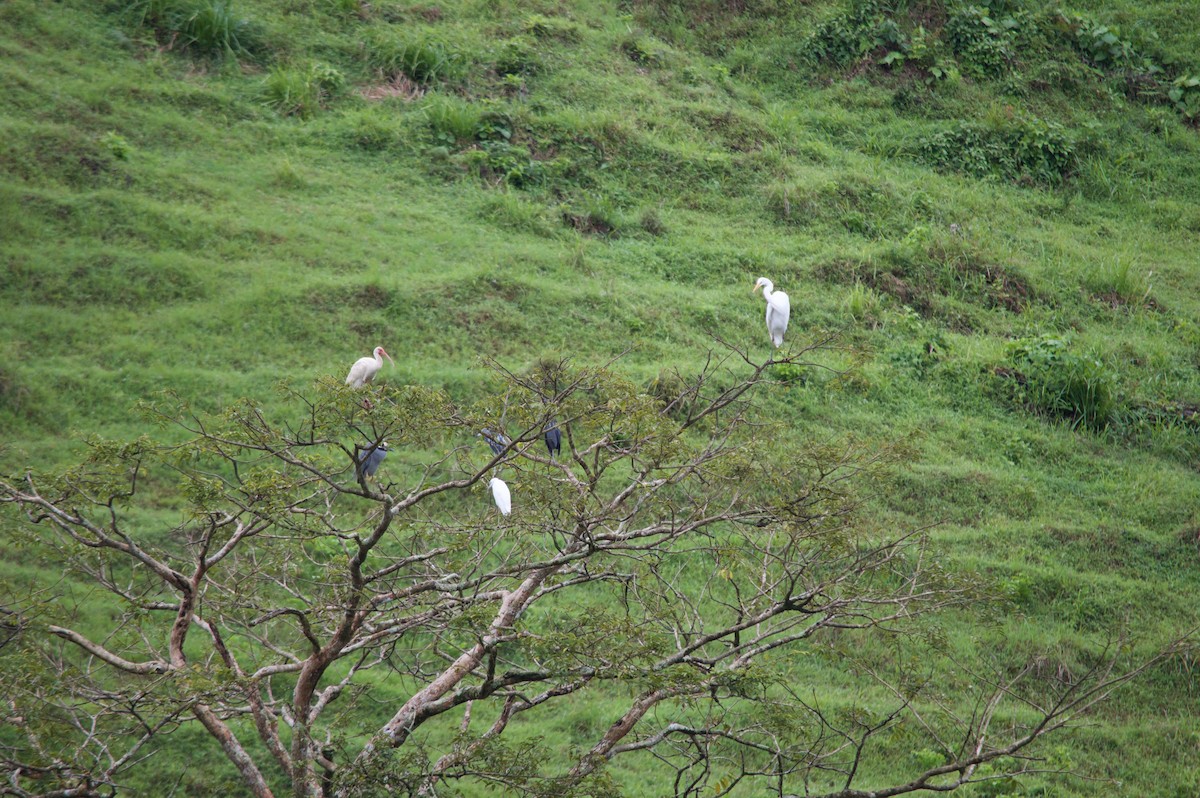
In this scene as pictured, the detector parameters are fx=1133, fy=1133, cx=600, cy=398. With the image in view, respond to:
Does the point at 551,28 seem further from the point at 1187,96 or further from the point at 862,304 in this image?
the point at 1187,96

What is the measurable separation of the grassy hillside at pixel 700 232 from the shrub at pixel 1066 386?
3cm

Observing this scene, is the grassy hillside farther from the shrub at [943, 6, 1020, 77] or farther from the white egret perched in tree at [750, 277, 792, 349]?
the white egret perched in tree at [750, 277, 792, 349]

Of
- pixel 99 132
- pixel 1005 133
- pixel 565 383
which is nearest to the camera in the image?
pixel 565 383

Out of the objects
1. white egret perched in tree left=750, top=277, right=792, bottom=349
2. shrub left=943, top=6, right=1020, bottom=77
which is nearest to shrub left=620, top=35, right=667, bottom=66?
shrub left=943, top=6, right=1020, bottom=77

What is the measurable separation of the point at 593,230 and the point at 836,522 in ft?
24.1

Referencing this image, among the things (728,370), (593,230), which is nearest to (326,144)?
(593,230)

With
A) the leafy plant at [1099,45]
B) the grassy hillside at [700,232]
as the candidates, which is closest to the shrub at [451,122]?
the grassy hillside at [700,232]

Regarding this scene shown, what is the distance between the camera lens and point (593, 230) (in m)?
13.1

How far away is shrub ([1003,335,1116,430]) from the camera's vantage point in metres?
11.6

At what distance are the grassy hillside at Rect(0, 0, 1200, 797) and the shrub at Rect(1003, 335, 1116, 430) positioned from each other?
32 mm

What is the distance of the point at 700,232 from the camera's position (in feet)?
43.6

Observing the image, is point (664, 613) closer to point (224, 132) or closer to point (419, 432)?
point (419, 432)

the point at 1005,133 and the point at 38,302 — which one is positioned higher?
the point at 1005,133

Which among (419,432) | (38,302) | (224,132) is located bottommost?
(38,302)
